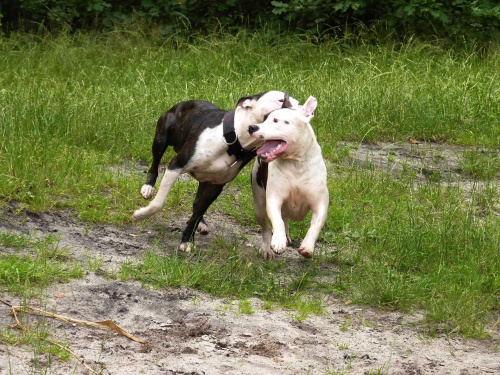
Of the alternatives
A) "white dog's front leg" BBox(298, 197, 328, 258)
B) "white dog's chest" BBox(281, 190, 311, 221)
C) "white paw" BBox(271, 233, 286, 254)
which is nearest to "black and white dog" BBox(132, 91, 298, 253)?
"white dog's chest" BBox(281, 190, 311, 221)

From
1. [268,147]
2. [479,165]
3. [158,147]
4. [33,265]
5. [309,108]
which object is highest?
[309,108]

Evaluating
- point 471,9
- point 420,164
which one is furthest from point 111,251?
point 471,9

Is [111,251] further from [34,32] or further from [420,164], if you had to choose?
[34,32]

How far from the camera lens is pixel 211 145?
618 cm

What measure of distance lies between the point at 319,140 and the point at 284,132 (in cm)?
370

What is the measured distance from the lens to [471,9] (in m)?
13.1

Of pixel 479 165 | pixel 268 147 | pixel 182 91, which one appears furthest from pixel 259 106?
pixel 182 91

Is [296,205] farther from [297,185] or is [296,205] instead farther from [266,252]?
[266,252]

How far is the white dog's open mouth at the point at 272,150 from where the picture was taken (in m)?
5.49

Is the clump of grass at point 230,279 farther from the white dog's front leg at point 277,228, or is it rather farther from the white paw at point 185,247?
the white dog's front leg at point 277,228

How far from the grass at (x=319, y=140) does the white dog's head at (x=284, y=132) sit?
35.8 inches

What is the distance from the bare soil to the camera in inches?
173

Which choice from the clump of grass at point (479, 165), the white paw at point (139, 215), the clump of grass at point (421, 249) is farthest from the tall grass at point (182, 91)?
the clump of grass at point (421, 249)

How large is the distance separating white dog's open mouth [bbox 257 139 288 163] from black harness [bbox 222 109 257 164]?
1.90ft
